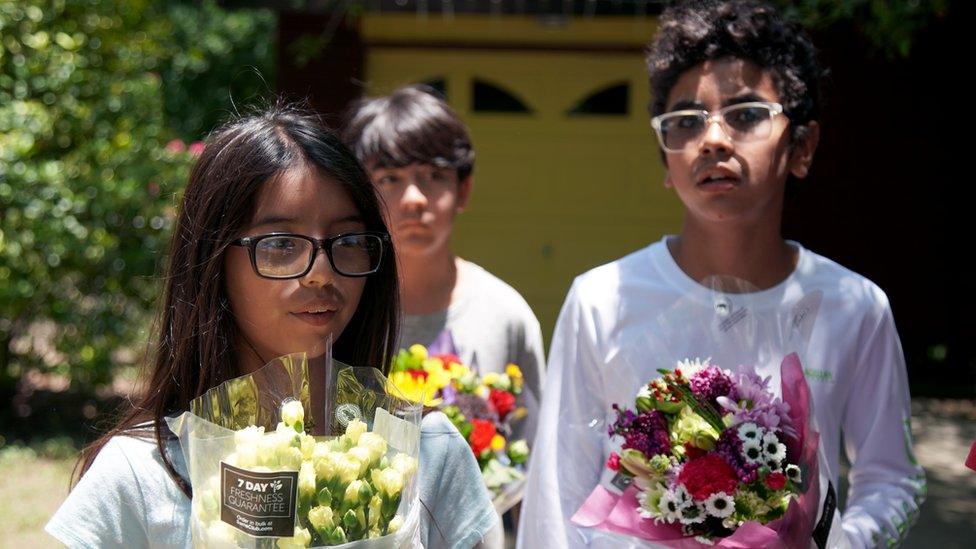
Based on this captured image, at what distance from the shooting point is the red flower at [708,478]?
1999mm

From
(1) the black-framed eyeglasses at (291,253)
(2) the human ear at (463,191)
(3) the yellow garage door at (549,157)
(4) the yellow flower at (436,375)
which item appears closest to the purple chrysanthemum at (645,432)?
(1) the black-framed eyeglasses at (291,253)

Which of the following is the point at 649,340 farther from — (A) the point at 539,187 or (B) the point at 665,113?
(A) the point at 539,187

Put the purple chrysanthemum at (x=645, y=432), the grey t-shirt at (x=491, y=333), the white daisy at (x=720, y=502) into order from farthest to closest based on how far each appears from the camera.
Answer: the grey t-shirt at (x=491, y=333), the purple chrysanthemum at (x=645, y=432), the white daisy at (x=720, y=502)

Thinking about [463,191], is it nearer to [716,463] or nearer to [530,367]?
[530,367]

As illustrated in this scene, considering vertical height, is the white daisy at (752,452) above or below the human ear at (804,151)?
below

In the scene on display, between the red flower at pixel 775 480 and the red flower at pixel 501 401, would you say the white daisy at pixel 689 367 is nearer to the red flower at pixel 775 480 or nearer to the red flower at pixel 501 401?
the red flower at pixel 775 480

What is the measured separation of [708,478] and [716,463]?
0.03m

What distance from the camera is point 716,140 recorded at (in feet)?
8.28

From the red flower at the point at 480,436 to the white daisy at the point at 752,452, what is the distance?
3.14 ft

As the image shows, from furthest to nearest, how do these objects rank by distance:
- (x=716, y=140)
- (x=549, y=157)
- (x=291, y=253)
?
(x=549, y=157)
(x=716, y=140)
(x=291, y=253)

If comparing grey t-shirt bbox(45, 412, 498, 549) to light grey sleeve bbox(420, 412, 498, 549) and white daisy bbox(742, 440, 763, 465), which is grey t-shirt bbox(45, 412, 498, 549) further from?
white daisy bbox(742, 440, 763, 465)

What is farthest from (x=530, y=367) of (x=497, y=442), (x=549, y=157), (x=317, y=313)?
(x=549, y=157)

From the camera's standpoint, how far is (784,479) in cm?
201

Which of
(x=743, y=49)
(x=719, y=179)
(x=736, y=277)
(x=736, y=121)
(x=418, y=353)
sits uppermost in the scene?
(x=743, y=49)
